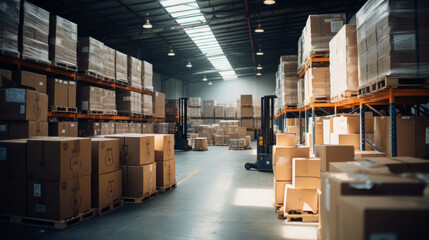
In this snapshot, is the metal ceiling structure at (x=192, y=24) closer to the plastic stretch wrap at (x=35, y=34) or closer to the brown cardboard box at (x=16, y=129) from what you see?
the plastic stretch wrap at (x=35, y=34)

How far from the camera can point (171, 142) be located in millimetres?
6074

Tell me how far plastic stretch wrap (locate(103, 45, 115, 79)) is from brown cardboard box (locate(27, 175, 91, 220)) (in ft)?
19.2

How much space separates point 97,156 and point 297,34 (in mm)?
14062

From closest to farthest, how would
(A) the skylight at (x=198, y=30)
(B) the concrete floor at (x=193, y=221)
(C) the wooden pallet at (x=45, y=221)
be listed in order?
(B) the concrete floor at (x=193, y=221), (C) the wooden pallet at (x=45, y=221), (A) the skylight at (x=198, y=30)

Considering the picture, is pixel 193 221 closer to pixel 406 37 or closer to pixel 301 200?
pixel 301 200

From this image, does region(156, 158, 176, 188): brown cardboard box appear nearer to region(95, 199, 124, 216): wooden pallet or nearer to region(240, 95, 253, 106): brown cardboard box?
region(95, 199, 124, 216): wooden pallet

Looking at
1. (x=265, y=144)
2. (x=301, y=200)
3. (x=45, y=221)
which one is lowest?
(x=45, y=221)

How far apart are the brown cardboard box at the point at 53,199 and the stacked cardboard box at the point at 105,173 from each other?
401 millimetres

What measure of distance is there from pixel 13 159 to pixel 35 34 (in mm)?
3647

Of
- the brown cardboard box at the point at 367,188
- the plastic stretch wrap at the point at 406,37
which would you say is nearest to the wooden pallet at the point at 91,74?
the plastic stretch wrap at the point at 406,37

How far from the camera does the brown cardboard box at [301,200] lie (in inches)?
153

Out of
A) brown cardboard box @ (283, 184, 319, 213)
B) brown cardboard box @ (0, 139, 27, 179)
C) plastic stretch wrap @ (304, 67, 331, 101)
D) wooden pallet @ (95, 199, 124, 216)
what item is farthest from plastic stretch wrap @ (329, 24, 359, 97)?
brown cardboard box @ (0, 139, 27, 179)

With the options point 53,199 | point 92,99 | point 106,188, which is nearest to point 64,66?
point 92,99

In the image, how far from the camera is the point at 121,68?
980 cm
